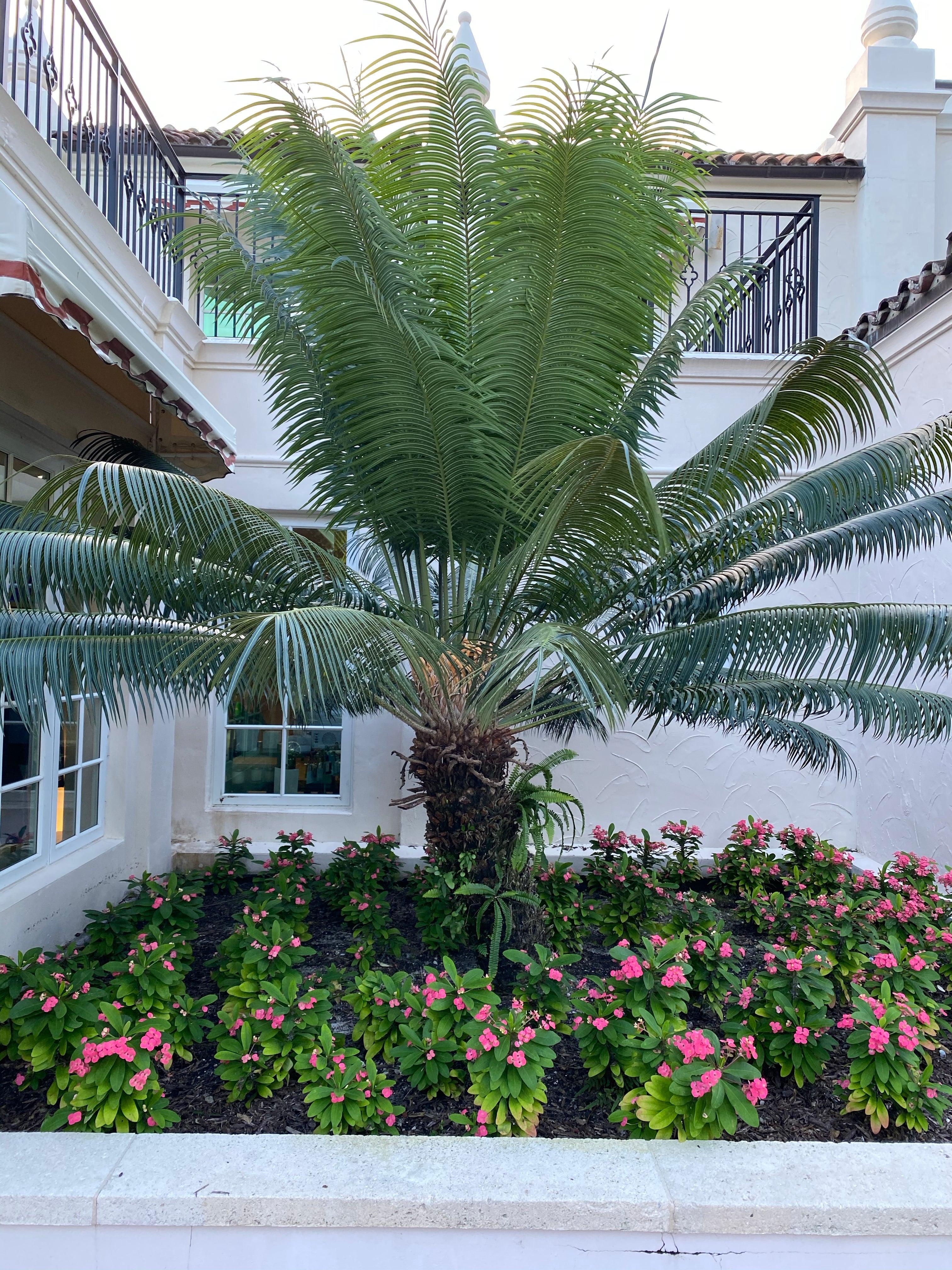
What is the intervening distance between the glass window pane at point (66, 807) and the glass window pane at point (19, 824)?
23 centimetres

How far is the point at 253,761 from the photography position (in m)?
6.72

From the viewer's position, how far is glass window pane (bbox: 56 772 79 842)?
15.9 ft

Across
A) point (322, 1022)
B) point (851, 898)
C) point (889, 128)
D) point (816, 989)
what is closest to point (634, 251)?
point (816, 989)

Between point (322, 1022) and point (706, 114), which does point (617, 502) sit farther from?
point (322, 1022)

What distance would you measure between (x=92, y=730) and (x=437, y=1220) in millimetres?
3986

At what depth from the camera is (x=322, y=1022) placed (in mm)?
3025

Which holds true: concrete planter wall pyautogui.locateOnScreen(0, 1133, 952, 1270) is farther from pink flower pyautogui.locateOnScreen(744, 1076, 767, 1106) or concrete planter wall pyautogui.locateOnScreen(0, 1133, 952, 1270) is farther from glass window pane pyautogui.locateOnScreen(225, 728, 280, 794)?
glass window pane pyautogui.locateOnScreen(225, 728, 280, 794)

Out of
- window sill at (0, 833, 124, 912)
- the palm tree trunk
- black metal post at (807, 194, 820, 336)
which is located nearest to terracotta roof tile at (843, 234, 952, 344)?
black metal post at (807, 194, 820, 336)

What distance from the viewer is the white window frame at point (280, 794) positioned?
21.6 feet

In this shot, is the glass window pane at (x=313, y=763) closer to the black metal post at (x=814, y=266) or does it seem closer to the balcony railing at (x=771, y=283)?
the balcony railing at (x=771, y=283)

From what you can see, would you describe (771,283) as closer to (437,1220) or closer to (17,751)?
(17,751)

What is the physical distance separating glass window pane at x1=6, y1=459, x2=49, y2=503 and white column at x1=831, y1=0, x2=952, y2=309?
6.71 m

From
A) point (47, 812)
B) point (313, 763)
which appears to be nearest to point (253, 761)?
point (313, 763)

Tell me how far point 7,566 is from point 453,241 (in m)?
2.24
